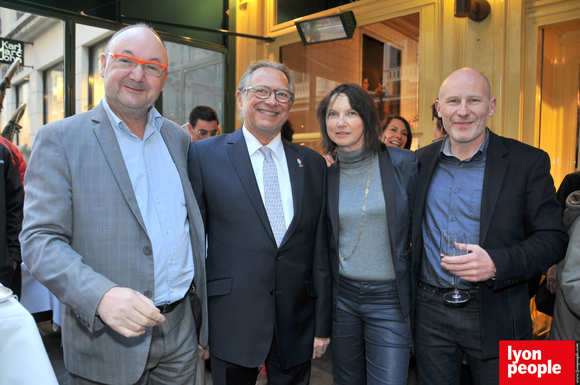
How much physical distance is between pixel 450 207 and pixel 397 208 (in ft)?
0.85

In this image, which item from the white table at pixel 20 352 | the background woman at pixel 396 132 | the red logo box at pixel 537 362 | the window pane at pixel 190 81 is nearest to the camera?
the white table at pixel 20 352

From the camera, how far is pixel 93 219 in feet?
5.21

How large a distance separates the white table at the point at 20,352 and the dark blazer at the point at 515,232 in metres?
1.77

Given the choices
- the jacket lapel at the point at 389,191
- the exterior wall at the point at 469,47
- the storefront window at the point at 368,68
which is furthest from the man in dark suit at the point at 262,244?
the exterior wall at the point at 469,47

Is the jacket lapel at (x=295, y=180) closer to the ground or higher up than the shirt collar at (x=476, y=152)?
closer to the ground

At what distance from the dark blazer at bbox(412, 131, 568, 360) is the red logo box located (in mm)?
53

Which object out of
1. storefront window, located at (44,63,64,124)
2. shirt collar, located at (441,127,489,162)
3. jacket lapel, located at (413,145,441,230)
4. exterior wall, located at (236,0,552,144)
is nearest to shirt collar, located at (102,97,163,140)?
jacket lapel, located at (413,145,441,230)

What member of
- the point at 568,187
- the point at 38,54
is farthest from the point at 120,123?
the point at 38,54

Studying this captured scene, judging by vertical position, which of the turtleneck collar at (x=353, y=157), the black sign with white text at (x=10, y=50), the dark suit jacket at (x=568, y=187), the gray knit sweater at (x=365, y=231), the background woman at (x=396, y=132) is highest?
the black sign with white text at (x=10, y=50)

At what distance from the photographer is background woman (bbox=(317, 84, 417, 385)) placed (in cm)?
214

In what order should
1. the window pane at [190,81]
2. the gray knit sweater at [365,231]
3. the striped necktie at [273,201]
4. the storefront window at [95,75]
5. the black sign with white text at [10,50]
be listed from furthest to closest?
the window pane at [190,81] → the storefront window at [95,75] → the black sign with white text at [10,50] → the gray knit sweater at [365,231] → the striped necktie at [273,201]

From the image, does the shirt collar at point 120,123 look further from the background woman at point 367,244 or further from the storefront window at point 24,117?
the storefront window at point 24,117

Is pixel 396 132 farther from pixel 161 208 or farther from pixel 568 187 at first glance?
pixel 161 208

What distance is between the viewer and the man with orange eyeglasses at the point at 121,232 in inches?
56.1
